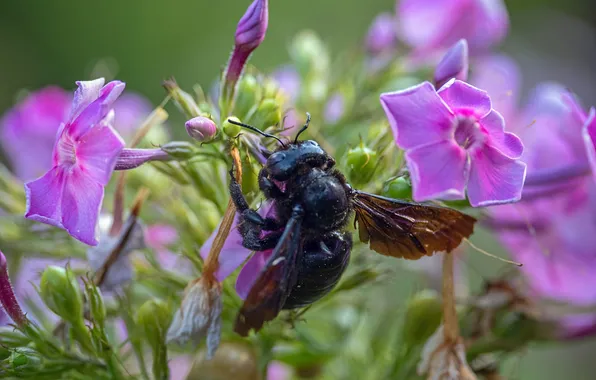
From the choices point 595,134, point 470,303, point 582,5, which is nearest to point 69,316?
point 470,303

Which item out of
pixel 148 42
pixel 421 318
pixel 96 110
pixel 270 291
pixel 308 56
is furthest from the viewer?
pixel 148 42

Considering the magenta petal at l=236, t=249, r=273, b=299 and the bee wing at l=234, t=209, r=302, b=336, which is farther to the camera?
the magenta petal at l=236, t=249, r=273, b=299

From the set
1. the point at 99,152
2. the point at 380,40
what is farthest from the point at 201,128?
the point at 380,40

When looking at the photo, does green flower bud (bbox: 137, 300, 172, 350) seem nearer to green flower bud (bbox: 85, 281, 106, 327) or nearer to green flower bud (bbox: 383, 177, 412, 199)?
green flower bud (bbox: 85, 281, 106, 327)

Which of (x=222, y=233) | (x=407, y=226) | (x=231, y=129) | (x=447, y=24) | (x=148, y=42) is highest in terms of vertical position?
(x=231, y=129)

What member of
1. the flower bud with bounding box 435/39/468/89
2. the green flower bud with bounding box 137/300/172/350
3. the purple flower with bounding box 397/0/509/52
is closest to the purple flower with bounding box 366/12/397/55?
the purple flower with bounding box 397/0/509/52

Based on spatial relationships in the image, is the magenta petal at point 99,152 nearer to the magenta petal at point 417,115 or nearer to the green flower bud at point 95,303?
the green flower bud at point 95,303

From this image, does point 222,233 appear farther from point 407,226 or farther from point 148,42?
point 148,42

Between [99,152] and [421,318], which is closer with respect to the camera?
[99,152]

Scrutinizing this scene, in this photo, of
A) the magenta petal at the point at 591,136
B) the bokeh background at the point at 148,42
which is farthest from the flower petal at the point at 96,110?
the bokeh background at the point at 148,42
